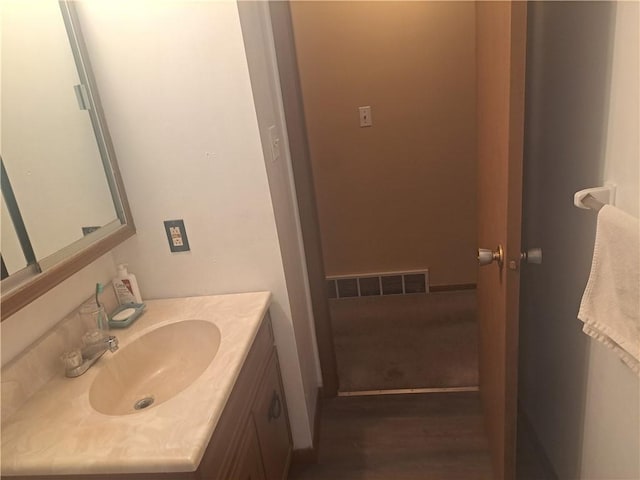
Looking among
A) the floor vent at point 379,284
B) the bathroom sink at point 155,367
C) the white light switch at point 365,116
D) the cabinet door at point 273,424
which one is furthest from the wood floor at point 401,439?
the white light switch at point 365,116

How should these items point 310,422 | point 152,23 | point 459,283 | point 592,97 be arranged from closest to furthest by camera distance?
point 592,97, point 152,23, point 310,422, point 459,283

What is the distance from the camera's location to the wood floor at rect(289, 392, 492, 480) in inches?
66.8

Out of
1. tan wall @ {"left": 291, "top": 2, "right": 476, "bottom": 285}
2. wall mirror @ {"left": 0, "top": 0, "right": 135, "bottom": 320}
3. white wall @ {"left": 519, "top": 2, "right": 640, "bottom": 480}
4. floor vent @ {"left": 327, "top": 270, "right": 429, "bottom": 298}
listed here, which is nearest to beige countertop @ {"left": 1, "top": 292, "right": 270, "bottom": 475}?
wall mirror @ {"left": 0, "top": 0, "right": 135, "bottom": 320}

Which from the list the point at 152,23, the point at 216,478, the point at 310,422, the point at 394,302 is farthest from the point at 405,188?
the point at 216,478

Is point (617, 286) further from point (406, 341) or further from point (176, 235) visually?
point (406, 341)

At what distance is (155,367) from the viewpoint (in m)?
1.32

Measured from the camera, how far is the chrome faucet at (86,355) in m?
1.13

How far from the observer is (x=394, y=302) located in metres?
2.94

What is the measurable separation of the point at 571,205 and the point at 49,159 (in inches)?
55.8

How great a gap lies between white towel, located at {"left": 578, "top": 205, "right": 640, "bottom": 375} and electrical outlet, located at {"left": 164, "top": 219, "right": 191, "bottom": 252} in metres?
1.15

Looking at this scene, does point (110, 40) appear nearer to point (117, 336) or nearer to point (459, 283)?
point (117, 336)

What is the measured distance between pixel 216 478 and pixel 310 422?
86cm

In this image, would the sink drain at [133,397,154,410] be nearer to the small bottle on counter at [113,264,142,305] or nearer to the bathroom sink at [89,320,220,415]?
the bathroom sink at [89,320,220,415]

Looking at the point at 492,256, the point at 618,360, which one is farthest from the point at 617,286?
the point at 492,256
